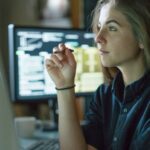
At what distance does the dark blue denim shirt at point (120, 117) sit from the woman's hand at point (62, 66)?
0.15 m

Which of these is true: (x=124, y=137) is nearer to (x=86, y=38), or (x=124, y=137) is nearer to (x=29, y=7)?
(x=86, y=38)

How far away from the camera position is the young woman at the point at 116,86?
1.29m

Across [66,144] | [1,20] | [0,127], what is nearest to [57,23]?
[1,20]

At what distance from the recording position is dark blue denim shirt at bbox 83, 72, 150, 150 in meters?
1.26

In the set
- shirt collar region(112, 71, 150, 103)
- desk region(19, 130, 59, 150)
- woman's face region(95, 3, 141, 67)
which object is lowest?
desk region(19, 130, 59, 150)

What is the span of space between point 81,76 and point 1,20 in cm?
211

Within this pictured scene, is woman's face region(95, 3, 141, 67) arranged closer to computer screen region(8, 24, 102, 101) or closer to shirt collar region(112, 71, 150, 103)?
shirt collar region(112, 71, 150, 103)

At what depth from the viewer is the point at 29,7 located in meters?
4.29

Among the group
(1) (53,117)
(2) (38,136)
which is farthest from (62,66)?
(1) (53,117)

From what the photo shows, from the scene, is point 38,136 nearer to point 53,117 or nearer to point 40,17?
point 53,117

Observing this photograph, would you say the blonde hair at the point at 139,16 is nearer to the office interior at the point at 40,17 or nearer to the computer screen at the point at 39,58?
the computer screen at the point at 39,58

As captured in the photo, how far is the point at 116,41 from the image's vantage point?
51.3 inches

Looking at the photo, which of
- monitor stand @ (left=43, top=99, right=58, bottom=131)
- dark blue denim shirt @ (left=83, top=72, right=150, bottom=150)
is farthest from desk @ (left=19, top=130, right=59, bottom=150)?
dark blue denim shirt @ (left=83, top=72, right=150, bottom=150)

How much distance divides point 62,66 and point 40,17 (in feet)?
10.7
